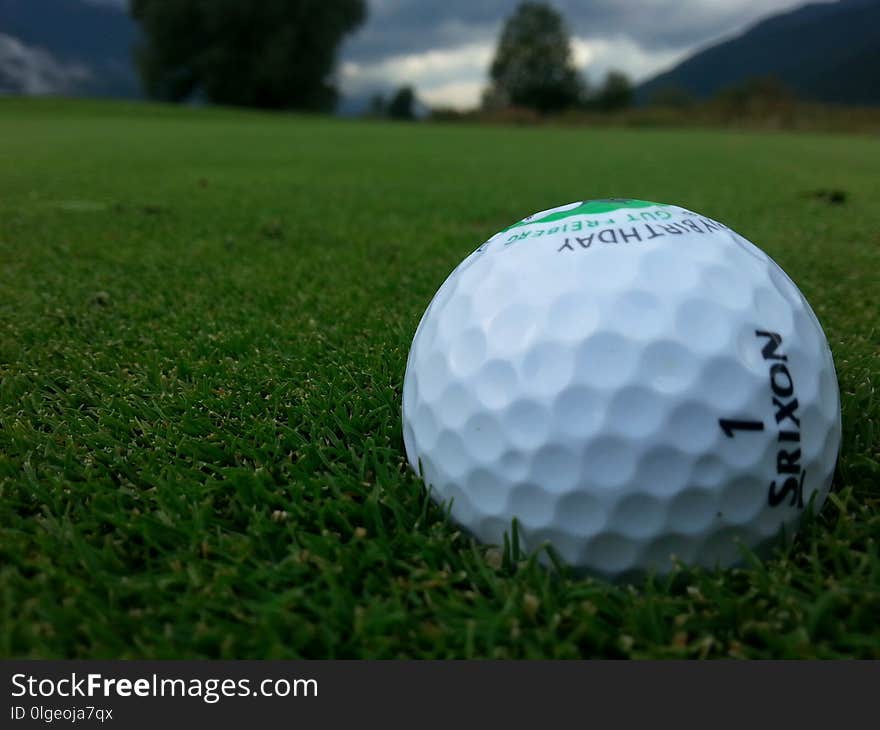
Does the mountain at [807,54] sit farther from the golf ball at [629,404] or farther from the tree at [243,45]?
the golf ball at [629,404]

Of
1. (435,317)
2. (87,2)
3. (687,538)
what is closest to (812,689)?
(687,538)

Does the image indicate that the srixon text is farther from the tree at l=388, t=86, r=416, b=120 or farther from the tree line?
the tree at l=388, t=86, r=416, b=120

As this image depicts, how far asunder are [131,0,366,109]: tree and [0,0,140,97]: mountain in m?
101

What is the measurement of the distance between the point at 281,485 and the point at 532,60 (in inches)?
2833

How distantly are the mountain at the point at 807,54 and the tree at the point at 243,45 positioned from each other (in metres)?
90.7

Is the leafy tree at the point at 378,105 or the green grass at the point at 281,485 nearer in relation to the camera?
the green grass at the point at 281,485

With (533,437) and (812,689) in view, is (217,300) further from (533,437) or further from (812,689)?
(812,689)

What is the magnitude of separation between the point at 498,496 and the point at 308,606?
407 millimetres

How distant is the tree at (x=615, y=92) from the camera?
60656mm

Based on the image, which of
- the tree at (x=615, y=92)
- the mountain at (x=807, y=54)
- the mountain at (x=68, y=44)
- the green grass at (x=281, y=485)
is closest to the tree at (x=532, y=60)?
the tree at (x=615, y=92)

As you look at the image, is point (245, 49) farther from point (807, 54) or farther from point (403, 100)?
point (807, 54)

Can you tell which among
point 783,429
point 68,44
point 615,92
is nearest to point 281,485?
point 783,429

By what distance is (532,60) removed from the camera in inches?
2603

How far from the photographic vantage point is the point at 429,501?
1436 mm
